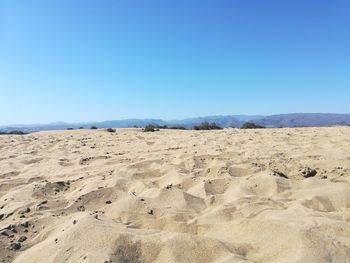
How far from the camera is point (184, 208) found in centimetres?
408

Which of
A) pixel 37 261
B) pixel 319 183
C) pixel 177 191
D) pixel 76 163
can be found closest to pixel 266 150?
pixel 319 183

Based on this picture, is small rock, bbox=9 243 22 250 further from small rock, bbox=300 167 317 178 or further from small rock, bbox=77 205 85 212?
→ small rock, bbox=300 167 317 178

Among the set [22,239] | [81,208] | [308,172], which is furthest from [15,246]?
[308,172]

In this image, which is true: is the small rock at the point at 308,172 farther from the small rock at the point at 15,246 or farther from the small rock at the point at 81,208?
the small rock at the point at 15,246

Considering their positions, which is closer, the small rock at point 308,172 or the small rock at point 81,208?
the small rock at point 81,208

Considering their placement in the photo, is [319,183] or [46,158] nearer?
[319,183]

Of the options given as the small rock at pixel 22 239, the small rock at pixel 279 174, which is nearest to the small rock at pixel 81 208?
the small rock at pixel 22 239

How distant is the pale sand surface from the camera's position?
2953mm

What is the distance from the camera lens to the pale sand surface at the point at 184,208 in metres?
2.95

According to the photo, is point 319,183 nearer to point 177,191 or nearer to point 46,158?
point 177,191

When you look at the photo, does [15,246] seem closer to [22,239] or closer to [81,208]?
[22,239]

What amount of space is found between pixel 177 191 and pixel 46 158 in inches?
176

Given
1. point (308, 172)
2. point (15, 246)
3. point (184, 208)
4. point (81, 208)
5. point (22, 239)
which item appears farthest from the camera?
point (308, 172)

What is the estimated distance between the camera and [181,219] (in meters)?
3.76
